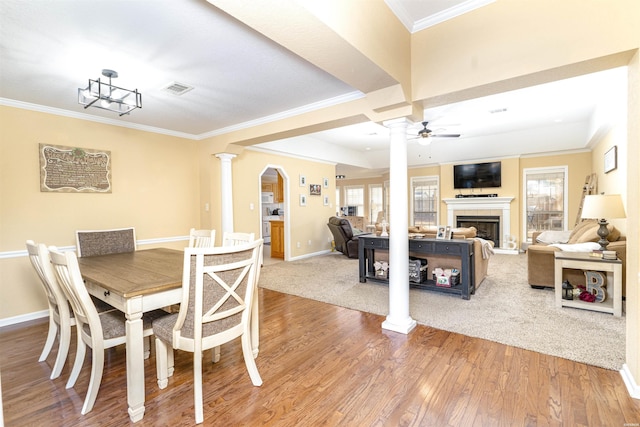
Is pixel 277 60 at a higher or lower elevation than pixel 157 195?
higher

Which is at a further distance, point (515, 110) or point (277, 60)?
point (515, 110)

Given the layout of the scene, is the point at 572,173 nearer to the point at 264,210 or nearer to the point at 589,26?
the point at 589,26

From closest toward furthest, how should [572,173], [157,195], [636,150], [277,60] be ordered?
1. [636,150]
2. [277,60]
3. [157,195]
4. [572,173]

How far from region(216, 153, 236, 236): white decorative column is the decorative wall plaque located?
5.01 ft

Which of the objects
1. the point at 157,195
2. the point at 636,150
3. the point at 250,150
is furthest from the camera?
the point at 250,150

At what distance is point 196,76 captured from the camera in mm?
3004

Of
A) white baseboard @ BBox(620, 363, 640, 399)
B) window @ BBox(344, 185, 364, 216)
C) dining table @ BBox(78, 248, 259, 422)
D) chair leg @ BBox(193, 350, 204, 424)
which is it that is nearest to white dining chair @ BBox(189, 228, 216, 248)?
dining table @ BBox(78, 248, 259, 422)

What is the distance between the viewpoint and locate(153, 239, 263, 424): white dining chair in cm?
184

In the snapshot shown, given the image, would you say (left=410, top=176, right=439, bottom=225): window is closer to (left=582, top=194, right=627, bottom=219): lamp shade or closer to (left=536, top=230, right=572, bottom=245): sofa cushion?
(left=536, top=230, right=572, bottom=245): sofa cushion

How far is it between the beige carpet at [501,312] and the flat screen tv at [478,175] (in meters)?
2.71

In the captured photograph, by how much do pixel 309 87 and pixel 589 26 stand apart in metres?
2.24

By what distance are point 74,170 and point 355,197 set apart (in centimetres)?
892

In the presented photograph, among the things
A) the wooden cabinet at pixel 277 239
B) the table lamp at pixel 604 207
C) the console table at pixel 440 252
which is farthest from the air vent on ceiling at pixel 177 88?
the table lamp at pixel 604 207

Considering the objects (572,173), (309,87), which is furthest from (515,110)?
(309,87)
